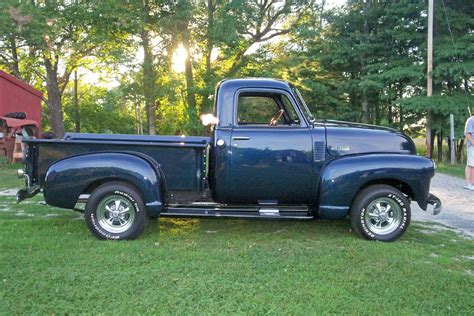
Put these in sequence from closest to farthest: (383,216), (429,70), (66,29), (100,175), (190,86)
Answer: (100,175) → (383,216) → (429,70) → (66,29) → (190,86)

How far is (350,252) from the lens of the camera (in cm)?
504

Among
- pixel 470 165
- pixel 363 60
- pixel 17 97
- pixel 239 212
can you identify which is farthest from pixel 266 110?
pixel 363 60

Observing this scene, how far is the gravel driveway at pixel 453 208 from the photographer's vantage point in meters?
7.11

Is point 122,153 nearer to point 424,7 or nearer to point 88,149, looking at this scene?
point 88,149

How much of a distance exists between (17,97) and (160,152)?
16.0 m

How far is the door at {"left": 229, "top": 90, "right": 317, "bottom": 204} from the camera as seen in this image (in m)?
5.61

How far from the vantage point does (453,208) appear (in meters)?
8.31

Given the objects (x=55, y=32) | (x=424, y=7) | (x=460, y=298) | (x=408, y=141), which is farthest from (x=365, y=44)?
(x=460, y=298)

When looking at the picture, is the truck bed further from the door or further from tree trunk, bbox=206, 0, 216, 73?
tree trunk, bbox=206, 0, 216, 73

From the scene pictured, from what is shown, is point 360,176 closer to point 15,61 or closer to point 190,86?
point 190,86

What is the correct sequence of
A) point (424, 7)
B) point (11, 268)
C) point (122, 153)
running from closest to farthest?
point (11, 268)
point (122, 153)
point (424, 7)

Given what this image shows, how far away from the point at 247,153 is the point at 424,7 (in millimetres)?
16764

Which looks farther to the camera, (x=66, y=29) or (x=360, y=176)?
(x=66, y=29)

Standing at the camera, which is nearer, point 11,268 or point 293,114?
point 11,268
